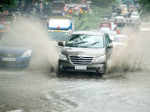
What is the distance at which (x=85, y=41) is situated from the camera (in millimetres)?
16703

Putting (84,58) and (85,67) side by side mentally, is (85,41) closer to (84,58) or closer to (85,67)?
(84,58)

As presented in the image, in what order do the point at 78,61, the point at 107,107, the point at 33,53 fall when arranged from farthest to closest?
the point at 33,53, the point at 78,61, the point at 107,107

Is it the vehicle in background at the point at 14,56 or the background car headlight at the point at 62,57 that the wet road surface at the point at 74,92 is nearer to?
the vehicle in background at the point at 14,56

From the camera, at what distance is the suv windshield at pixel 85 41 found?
648 inches

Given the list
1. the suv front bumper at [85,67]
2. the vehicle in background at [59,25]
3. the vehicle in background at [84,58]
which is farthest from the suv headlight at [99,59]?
the vehicle in background at [59,25]

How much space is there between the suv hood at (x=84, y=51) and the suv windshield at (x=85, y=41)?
0.37 metres

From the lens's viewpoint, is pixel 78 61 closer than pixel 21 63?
Yes

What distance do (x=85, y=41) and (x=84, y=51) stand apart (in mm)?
938

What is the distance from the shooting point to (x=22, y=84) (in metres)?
13.7

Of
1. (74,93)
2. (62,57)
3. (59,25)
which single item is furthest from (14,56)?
(59,25)

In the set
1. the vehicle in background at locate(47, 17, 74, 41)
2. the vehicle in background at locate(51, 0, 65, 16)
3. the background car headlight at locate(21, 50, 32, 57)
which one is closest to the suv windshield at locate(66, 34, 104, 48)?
the background car headlight at locate(21, 50, 32, 57)

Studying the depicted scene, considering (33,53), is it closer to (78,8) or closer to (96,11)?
(78,8)

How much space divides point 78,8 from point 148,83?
2000 inches

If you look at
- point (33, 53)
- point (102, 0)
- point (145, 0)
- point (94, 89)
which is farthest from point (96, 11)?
point (94, 89)
